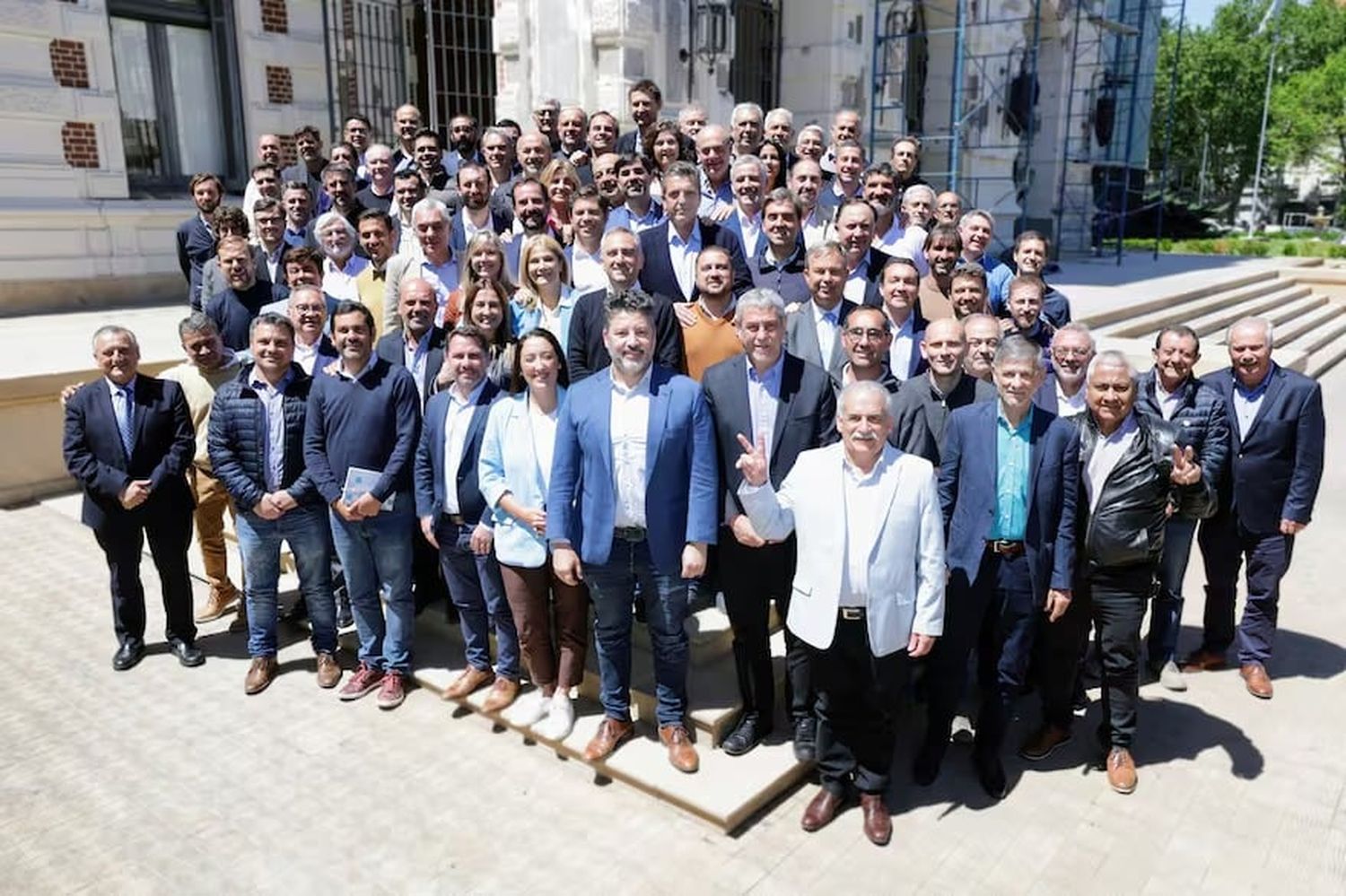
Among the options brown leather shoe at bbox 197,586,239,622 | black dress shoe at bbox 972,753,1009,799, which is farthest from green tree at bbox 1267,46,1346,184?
brown leather shoe at bbox 197,586,239,622

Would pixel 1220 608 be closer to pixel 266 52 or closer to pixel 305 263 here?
pixel 305 263

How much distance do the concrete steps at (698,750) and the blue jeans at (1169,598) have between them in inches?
75.7

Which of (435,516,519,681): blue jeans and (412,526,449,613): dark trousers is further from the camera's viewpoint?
(412,526,449,613): dark trousers

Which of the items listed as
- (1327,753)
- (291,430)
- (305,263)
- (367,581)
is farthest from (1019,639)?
(305,263)

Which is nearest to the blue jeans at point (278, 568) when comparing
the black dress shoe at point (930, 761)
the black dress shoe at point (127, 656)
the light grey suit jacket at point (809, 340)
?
the black dress shoe at point (127, 656)

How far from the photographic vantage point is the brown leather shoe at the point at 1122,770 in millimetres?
4035

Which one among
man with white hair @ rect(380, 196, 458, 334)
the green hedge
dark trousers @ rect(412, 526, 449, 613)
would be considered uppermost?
man with white hair @ rect(380, 196, 458, 334)

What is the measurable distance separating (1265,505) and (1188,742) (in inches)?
49.7

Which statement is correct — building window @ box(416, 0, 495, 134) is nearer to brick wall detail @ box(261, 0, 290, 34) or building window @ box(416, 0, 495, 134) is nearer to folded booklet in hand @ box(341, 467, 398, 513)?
brick wall detail @ box(261, 0, 290, 34)

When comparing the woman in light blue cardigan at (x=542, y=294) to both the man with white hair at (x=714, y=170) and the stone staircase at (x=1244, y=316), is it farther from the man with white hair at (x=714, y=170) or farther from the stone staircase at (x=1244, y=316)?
the stone staircase at (x=1244, y=316)

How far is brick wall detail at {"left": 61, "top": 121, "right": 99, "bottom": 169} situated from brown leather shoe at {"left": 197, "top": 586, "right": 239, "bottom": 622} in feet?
25.4

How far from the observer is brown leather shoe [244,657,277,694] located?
16.1 feet

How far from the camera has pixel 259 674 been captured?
4.94 metres

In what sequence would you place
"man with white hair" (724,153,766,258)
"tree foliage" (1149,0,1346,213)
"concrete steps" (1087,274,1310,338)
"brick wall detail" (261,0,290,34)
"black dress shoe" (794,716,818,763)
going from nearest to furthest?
"black dress shoe" (794,716,818,763)
"man with white hair" (724,153,766,258)
"brick wall detail" (261,0,290,34)
"concrete steps" (1087,274,1310,338)
"tree foliage" (1149,0,1346,213)
